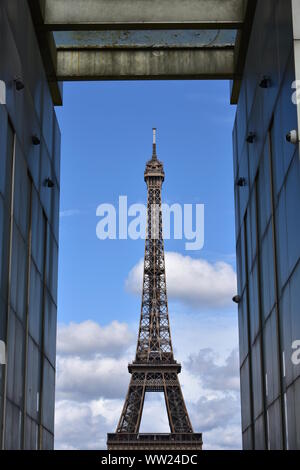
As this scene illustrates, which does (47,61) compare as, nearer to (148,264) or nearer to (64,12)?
(64,12)

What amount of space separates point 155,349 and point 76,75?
289ft

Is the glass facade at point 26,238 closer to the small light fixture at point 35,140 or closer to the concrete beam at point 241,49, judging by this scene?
the small light fixture at point 35,140

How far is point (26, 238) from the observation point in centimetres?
2183

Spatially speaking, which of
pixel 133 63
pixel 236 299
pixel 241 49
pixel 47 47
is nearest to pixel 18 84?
pixel 47 47

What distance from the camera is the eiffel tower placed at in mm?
102250

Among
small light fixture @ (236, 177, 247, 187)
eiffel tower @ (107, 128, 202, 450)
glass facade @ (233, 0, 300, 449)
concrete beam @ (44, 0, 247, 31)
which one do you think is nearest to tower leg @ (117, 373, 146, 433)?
eiffel tower @ (107, 128, 202, 450)

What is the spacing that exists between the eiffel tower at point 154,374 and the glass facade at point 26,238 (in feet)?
249

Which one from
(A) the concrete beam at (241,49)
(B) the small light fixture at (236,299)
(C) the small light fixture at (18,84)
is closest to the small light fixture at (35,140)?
(C) the small light fixture at (18,84)

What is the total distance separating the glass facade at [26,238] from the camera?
18.4 metres

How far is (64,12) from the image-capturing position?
23.3 meters

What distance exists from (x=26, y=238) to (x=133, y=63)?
8.27 m

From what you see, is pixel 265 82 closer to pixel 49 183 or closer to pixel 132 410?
pixel 49 183

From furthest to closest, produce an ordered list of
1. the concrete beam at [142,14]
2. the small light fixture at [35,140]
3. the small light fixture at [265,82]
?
the concrete beam at [142,14], the small light fixture at [35,140], the small light fixture at [265,82]
